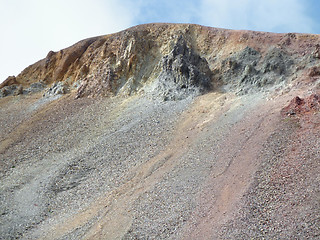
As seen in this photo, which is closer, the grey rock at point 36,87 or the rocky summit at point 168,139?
the rocky summit at point 168,139

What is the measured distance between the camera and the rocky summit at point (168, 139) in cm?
1723

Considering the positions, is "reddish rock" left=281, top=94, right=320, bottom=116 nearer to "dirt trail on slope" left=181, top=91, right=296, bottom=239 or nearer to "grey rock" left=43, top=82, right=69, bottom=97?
"dirt trail on slope" left=181, top=91, right=296, bottom=239

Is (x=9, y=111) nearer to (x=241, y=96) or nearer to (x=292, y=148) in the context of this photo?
(x=241, y=96)

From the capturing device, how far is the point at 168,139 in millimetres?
25578

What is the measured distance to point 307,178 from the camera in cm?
1712

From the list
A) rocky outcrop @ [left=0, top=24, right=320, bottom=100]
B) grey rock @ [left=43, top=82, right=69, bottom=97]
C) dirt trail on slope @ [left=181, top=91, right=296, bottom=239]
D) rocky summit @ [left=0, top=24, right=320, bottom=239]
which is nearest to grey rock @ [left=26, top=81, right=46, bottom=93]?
rocky summit @ [left=0, top=24, right=320, bottom=239]

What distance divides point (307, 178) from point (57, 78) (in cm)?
3260

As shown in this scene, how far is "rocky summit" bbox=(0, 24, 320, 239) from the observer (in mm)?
17234

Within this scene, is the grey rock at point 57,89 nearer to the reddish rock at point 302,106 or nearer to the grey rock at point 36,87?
the grey rock at point 36,87

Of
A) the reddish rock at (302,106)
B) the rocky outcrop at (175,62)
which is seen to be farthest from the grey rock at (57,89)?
the reddish rock at (302,106)

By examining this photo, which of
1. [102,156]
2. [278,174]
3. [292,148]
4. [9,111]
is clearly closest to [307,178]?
[278,174]

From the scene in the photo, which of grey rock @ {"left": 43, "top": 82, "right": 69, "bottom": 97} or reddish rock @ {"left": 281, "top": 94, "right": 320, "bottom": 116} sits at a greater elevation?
grey rock @ {"left": 43, "top": 82, "right": 69, "bottom": 97}

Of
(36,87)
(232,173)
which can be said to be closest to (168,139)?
(232,173)

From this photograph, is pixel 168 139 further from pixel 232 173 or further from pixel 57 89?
pixel 57 89
